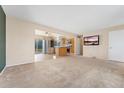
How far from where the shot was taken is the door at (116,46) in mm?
4793

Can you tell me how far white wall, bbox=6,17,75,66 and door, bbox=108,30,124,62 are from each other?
5058 mm

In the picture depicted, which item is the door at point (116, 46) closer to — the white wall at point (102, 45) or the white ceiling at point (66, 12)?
the white wall at point (102, 45)

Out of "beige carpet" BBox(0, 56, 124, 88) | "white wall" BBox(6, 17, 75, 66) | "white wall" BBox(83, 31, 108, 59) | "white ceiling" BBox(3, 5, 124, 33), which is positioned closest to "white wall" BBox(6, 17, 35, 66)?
"white wall" BBox(6, 17, 75, 66)

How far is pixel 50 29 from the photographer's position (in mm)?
5594

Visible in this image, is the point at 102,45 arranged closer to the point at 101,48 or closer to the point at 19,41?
the point at 101,48

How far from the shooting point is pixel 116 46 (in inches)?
198

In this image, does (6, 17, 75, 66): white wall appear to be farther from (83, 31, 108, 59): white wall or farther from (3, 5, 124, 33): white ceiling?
(83, 31, 108, 59): white wall

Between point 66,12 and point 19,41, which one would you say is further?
point 19,41

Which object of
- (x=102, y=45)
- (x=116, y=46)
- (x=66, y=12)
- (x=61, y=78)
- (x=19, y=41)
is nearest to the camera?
(x=61, y=78)

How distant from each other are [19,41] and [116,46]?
5801mm

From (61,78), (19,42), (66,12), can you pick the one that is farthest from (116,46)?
(19,42)
